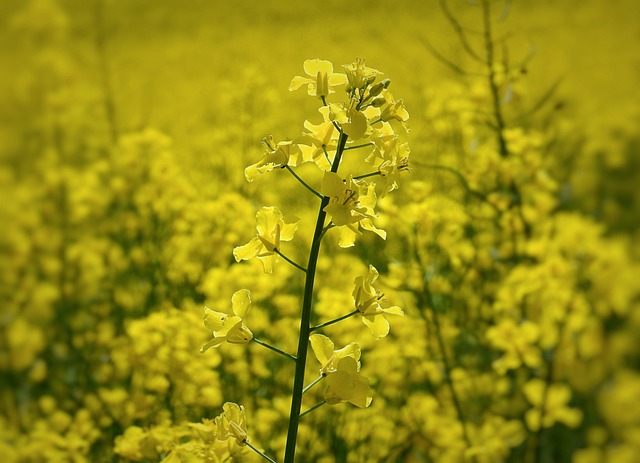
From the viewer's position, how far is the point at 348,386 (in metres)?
0.99

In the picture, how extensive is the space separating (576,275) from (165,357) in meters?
1.21

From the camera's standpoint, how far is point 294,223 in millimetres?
1055

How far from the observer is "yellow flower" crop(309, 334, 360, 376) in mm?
1035

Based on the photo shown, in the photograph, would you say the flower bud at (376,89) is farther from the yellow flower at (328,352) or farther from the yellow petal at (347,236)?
the yellow flower at (328,352)

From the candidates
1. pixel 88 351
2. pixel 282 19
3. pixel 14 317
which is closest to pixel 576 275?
pixel 88 351

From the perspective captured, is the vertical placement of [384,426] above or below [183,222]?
below

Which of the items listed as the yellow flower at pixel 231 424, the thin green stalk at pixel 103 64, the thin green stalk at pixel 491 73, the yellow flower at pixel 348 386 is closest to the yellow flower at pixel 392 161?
the yellow flower at pixel 348 386

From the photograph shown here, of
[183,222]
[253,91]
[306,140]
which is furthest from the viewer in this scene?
[253,91]

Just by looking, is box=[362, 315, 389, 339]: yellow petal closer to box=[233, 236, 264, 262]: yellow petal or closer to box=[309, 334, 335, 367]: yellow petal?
A: box=[309, 334, 335, 367]: yellow petal

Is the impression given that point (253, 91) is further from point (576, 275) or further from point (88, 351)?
point (576, 275)

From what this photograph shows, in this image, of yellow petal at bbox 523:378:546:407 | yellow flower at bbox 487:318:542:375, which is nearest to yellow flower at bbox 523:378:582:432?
yellow petal at bbox 523:378:546:407

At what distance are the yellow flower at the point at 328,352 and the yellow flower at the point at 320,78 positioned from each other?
0.31 metres

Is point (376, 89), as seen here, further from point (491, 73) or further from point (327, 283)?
point (327, 283)

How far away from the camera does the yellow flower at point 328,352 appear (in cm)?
104
